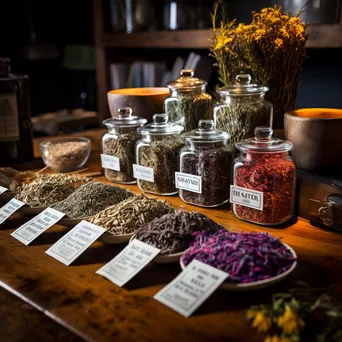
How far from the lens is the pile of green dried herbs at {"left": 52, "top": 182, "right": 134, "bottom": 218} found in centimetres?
122

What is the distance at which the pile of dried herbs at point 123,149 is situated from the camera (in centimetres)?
153

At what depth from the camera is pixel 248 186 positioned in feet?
3.84

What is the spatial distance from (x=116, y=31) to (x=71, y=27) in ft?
4.42

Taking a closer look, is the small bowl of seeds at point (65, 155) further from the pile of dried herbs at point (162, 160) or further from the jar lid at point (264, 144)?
the jar lid at point (264, 144)

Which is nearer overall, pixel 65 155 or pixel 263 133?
pixel 263 133

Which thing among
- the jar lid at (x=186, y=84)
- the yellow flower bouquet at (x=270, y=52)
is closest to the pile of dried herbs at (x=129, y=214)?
the jar lid at (x=186, y=84)

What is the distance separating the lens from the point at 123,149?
1.53 m

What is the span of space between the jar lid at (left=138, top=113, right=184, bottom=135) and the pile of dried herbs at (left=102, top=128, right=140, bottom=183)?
0.11 meters

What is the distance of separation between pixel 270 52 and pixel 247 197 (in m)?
0.53

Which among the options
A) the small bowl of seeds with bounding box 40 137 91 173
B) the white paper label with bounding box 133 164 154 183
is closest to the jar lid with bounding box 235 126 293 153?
the white paper label with bounding box 133 164 154 183

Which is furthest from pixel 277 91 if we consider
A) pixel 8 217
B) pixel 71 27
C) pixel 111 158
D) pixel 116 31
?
pixel 71 27

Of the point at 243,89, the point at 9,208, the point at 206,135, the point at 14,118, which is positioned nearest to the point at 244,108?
the point at 243,89

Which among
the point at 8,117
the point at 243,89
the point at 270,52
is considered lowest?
the point at 8,117

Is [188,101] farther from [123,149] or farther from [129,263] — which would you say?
[129,263]
